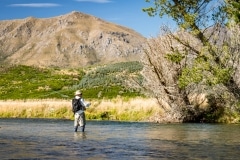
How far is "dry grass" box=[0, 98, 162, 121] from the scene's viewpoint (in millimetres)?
43188

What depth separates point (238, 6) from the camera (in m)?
25.3

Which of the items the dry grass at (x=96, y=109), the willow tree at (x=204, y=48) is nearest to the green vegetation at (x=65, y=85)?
the dry grass at (x=96, y=109)

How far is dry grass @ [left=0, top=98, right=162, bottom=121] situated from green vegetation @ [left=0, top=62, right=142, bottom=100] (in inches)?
68.2

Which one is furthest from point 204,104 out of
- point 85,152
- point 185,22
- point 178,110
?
point 85,152

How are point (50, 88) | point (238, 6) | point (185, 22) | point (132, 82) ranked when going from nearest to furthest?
point (238, 6), point (185, 22), point (132, 82), point (50, 88)

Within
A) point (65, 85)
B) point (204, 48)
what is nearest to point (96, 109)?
point (204, 48)

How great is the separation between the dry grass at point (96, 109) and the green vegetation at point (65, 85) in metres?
1.73

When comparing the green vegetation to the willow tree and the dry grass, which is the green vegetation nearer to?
the dry grass

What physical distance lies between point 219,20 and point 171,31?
7383mm

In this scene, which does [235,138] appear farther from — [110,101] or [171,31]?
[110,101]

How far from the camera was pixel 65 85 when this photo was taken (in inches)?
3922

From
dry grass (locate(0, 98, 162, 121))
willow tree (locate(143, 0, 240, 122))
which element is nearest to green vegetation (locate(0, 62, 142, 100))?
dry grass (locate(0, 98, 162, 121))

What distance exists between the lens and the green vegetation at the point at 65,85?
72062 millimetres

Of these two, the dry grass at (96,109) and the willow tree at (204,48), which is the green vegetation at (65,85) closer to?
the dry grass at (96,109)
